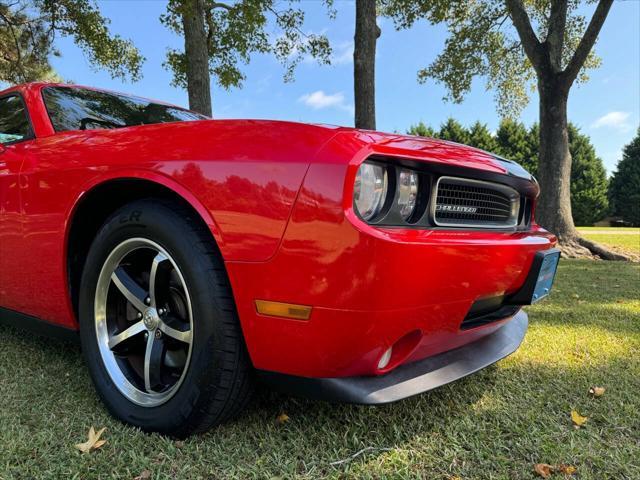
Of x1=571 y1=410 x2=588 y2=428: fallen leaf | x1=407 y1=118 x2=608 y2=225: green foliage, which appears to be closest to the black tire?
x1=571 y1=410 x2=588 y2=428: fallen leaf

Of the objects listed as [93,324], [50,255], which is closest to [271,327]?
[93,324]

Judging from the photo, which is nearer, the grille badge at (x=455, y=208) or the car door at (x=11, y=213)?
the grille badge at (x=455, y=208)

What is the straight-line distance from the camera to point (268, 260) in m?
1.37

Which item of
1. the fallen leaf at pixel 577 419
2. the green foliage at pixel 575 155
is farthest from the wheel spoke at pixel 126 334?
the green foliage at pixel 575 155

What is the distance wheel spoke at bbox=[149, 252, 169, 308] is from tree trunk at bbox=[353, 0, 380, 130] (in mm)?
5185

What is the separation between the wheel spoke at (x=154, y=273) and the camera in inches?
65.1

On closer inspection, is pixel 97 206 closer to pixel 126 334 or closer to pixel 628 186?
pixel 126 334

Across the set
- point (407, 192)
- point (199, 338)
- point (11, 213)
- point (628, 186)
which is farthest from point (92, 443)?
point (628, 186)

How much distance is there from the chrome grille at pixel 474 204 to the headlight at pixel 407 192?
0.08m

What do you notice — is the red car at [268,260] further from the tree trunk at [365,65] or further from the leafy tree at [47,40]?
the leafy tree at [47,40]

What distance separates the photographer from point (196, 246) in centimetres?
151

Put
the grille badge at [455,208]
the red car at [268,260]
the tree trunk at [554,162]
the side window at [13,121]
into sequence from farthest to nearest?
the tree trunk at [554,162] → the side window at [13,121] → the grille badge at [455,208] → the red car at [268,260]

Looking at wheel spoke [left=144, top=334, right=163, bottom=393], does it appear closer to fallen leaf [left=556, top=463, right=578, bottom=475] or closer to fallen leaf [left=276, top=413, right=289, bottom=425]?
fallen leaf [left=276, top=413, right=289, bottom=425]

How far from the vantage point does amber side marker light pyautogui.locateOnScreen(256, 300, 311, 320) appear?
1.34 metres
